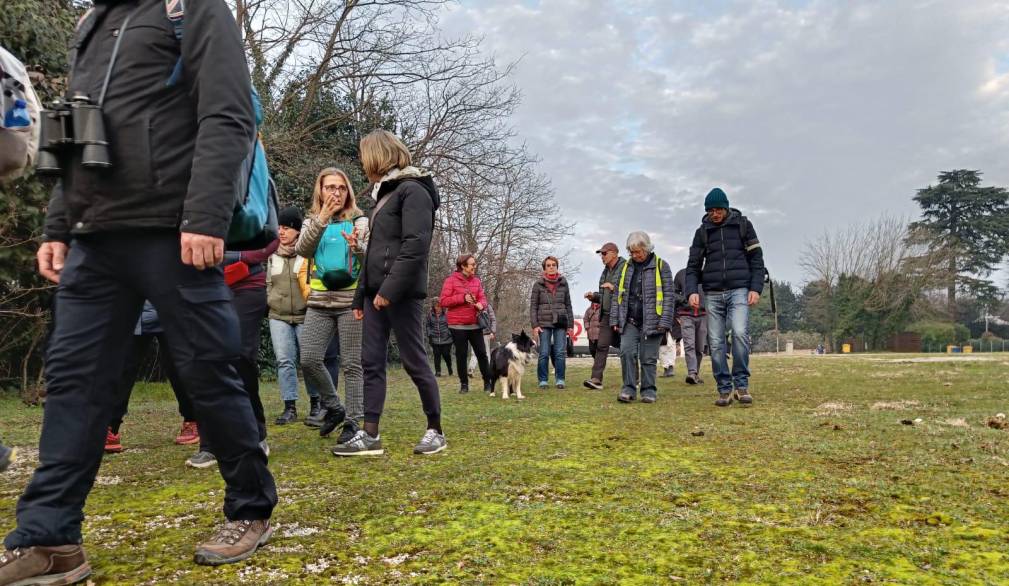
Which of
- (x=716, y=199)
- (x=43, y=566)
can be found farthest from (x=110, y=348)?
(x=716, y=199)

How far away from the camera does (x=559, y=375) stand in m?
12.1

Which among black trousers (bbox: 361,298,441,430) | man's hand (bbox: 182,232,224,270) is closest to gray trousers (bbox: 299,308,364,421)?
black trousers (bbox: 361,298,441,430)

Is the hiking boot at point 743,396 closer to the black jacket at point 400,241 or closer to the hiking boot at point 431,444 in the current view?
the hiking boot at point 431,444

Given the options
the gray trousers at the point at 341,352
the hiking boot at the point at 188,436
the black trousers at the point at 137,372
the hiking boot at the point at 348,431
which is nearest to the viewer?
the black trousers at the point at 137,372

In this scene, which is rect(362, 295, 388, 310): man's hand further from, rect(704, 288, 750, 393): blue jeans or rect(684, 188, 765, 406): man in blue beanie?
rect(704, 288, 750, 393): blue jeans

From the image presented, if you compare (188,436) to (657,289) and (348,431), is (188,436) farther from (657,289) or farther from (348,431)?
(657,289)

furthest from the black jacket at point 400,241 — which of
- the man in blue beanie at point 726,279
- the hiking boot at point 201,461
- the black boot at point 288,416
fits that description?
the man in blue beanie at point 726,279

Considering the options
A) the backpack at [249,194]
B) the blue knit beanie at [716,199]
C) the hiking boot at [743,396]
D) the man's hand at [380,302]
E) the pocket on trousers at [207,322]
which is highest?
the blue knit beanie at [716,199]

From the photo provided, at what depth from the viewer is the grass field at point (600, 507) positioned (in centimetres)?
232

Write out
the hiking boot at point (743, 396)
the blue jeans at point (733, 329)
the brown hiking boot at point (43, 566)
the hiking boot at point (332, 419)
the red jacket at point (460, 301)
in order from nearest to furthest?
the brown hiking boot at point (43, 566), the hiking boot at point (332, 419), the blue jeans at point (733, 329), the hiking boot at point (743, 396), the red jacket at point (460, 301)

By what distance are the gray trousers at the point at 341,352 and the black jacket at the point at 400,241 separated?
2.29 feet

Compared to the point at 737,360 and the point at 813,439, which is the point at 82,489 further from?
the point at 737,360

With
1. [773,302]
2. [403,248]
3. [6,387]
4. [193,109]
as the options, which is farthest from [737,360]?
[6,387]

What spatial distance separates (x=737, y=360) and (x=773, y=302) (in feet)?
5.69
